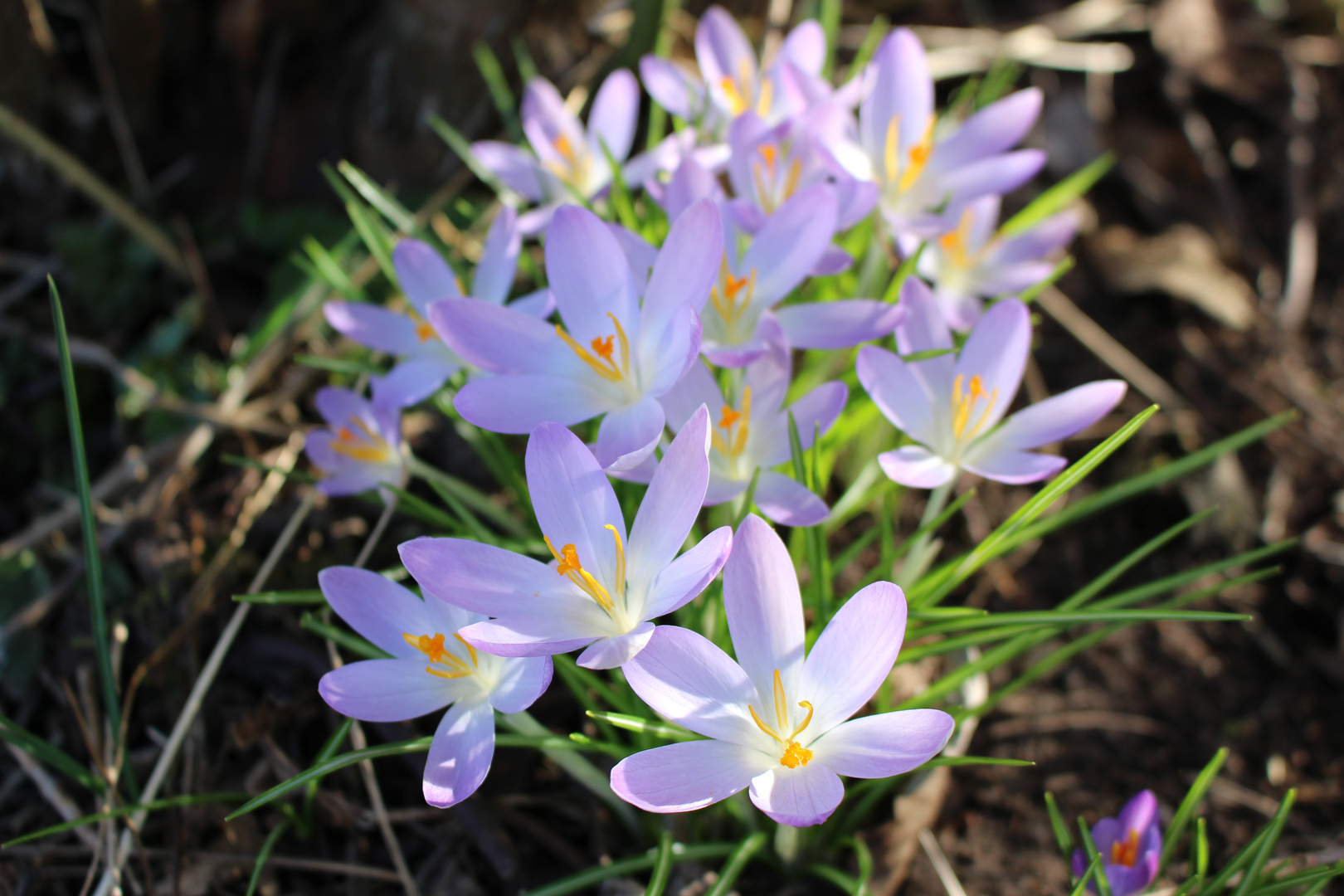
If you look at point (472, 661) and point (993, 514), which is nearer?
point (472, 661)

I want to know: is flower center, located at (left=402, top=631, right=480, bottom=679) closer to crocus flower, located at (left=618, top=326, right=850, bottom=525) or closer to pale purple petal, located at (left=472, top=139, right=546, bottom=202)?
crocus flower, located at (left=618, top=326, right=850, bottom=525)

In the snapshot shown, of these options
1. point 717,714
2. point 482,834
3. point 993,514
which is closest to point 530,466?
point 717,714

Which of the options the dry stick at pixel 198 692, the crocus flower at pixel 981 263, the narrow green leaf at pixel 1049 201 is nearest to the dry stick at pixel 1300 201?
the narrow green leaf at pixel 1049 201

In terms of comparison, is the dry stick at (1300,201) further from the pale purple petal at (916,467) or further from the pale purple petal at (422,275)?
the pale purple petal at (422,275)

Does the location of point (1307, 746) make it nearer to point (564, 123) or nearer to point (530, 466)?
point (530, 466)

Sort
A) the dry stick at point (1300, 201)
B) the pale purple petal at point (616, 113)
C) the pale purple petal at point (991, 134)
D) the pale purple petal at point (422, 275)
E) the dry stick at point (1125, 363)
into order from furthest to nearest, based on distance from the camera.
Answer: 1. the dry stick at point (1300, 201)
2. the dry stick at point (1125, 363)
3. the pale purple petal at point (616, 113)
4. the pale purple petal at point (991, 134)
5. the pale purple petal at point (422, 275)

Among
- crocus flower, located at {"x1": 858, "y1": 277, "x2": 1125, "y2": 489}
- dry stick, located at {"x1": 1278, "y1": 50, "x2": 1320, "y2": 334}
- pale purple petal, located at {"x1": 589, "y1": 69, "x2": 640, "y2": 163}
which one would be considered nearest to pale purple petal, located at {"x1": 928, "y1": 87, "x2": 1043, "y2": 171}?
crocus flower, located at {"x1": 858, "y1": 277, "x2": 1125, "y2": 489}
